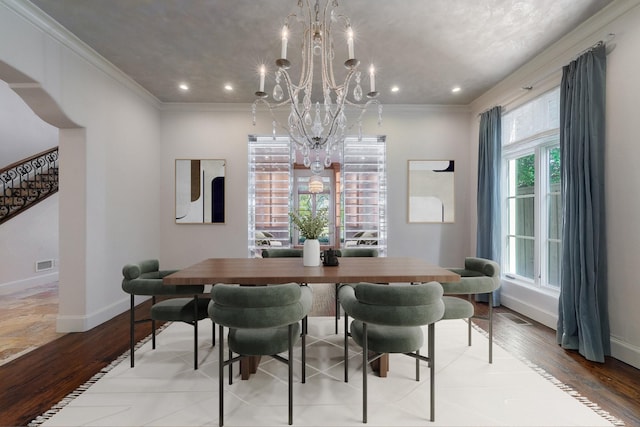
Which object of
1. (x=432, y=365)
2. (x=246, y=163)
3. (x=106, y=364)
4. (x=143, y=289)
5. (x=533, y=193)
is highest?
(x=246, y=163)

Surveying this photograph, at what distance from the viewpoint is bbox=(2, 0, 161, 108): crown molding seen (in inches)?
93.9

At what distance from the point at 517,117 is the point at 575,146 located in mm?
1233

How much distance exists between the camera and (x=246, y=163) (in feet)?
15.0

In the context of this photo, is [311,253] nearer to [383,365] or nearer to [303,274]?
[303,274]

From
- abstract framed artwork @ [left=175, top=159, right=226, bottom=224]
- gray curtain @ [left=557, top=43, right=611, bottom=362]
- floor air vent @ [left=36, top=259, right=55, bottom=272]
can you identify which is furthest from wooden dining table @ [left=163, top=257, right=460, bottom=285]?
floor air vent @ [left=36, top=259, right=55, bottom=272]

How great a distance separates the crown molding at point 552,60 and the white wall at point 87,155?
4.94m

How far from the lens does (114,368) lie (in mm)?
2324

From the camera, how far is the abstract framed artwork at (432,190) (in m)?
4.59

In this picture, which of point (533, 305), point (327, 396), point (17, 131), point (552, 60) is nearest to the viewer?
point (327, 396)

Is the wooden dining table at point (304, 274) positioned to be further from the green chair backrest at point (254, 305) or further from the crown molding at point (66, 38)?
the crown molding at point (66, 38)

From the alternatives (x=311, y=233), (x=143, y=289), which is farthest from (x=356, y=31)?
(x=143, y=289)

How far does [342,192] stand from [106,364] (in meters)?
3.52

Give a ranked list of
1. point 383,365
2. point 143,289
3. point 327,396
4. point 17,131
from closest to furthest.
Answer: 1. point 327,396
2. point 383,365
3. point 143,289
4. point 17,131

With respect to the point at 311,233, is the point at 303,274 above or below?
below
